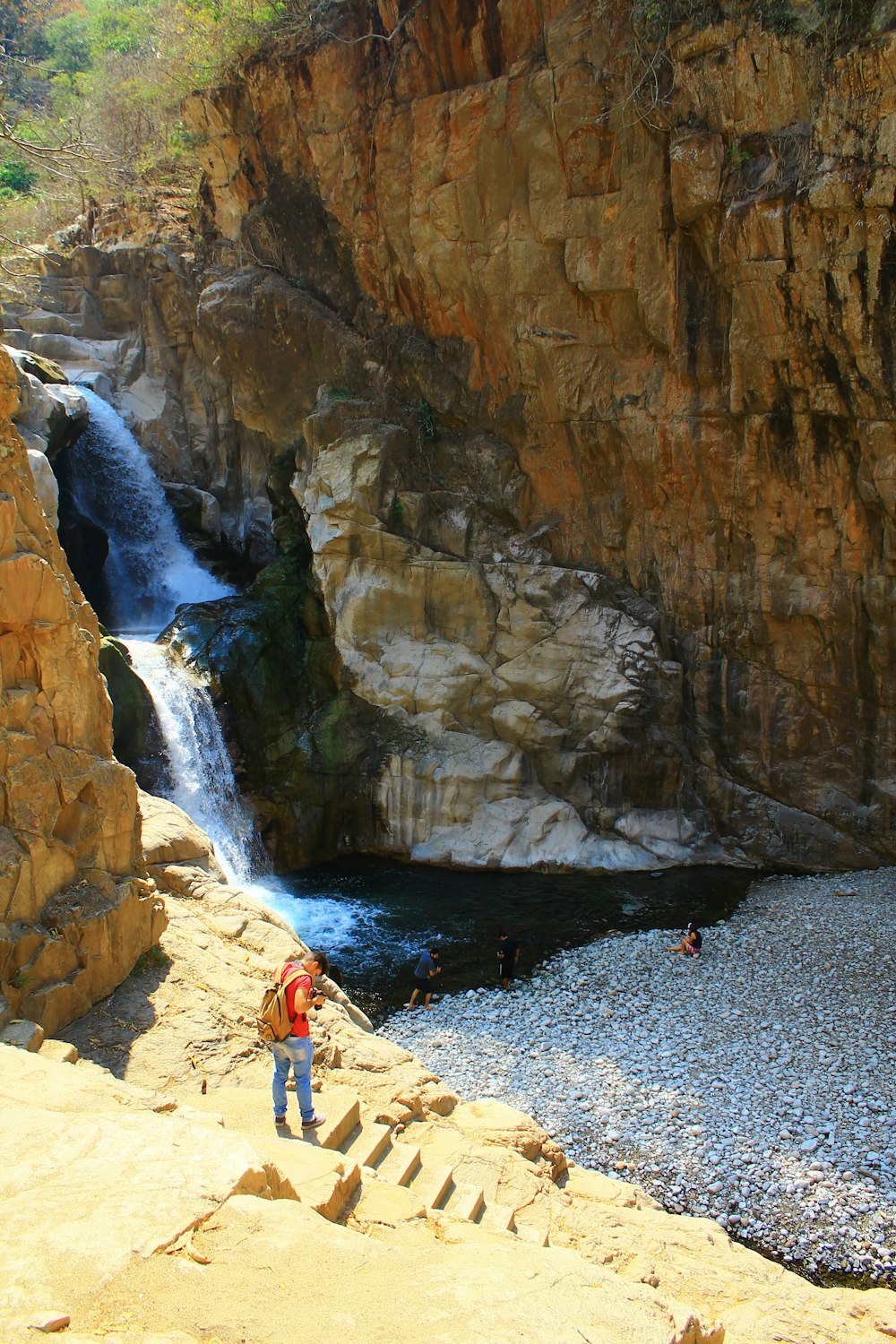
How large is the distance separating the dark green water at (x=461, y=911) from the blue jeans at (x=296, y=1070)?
21.3ft

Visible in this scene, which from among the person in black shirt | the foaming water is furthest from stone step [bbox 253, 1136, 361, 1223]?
the foaming water

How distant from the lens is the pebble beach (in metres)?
9.08

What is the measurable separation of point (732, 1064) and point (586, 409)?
43.5 feet

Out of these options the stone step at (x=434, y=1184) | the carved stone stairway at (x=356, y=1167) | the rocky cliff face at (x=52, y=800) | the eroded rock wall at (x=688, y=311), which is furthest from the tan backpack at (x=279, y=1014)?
the eroded rock wall at (x=688, y=311)

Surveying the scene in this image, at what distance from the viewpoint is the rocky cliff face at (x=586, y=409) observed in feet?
52.9

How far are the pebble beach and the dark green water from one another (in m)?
0.67

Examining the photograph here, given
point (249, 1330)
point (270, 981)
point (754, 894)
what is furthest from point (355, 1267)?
point (754, 894)

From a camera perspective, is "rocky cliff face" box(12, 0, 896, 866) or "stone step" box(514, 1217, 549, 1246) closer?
"stone step" box(514, 1217, 549, 1246)

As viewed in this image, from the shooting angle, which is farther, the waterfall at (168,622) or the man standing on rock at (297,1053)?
the waterfall at (168,622)

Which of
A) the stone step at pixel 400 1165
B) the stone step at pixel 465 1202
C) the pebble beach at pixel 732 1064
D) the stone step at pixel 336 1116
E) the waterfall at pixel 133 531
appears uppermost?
the waterfall at pixel 133 531

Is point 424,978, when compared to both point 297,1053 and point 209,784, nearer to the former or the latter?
point 297,1053

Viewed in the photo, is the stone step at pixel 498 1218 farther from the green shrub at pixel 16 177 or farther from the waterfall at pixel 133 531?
the green shrub at pixel 16 177

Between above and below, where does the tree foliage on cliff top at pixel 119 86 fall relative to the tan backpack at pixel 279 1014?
above

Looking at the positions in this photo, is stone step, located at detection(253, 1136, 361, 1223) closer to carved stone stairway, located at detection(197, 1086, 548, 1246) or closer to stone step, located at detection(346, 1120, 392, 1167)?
carved stone stairway, located at detection(197, 1086, 548, 1246)
